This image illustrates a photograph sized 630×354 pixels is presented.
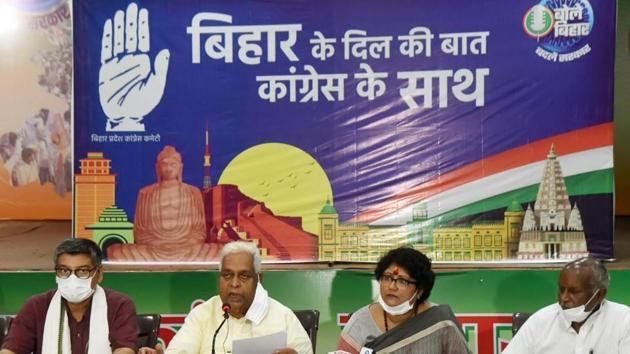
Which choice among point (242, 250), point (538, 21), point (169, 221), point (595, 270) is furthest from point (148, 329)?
point (538, 21)

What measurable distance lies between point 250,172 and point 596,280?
8.69 ft

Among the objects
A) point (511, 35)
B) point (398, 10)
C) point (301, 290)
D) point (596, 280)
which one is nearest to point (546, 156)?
point (511, 35)

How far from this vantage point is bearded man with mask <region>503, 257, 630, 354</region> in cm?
373

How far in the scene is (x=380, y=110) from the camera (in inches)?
228

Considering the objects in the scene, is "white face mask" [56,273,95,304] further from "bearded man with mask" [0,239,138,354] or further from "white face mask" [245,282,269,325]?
"white face mask" [245,282,269,325]

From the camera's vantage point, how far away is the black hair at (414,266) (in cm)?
356

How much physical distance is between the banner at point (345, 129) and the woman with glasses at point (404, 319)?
2.21 meters

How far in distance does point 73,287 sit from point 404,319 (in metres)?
1.39

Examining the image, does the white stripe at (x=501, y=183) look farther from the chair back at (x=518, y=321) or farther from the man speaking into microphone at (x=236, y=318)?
the man speaking into microphone at (x=236, y=318)

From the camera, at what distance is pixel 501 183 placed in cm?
570

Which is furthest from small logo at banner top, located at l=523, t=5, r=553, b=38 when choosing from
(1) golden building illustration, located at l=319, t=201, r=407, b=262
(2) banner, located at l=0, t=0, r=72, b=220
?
(2) banner, located at l=0, t=0, r=72, b=220

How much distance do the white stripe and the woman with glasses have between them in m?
2.20

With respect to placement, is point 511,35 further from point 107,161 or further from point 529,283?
point 107,161

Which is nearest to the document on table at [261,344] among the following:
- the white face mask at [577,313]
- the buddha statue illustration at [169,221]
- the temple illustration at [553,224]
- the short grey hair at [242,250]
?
the short grey hair at [242,250]
